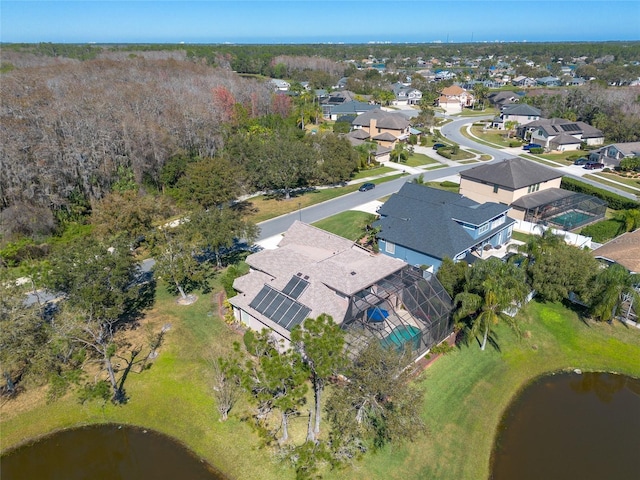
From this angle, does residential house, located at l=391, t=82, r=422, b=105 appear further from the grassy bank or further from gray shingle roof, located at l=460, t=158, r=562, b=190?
the grassy bank

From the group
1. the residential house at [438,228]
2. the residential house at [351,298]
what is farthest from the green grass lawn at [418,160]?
the residential house at [351,298]

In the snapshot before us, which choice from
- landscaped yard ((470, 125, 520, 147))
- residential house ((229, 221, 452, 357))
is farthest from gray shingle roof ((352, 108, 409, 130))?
residential house ((229, 221, 452, 357))

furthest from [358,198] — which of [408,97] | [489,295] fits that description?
[408,97]

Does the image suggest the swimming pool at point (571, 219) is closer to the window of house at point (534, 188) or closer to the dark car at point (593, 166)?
the window of house at point (534, 188)

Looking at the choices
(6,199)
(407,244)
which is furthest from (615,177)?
(6,199)

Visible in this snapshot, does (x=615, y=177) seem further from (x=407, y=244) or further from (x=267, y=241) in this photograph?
(x=267, y=241)
